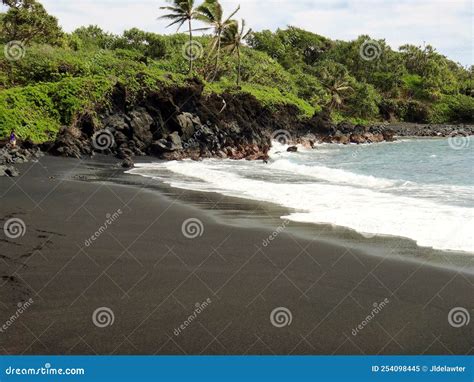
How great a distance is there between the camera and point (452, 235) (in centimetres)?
955

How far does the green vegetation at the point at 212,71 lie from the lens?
31175 mm

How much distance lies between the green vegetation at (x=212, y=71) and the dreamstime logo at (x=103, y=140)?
170cm

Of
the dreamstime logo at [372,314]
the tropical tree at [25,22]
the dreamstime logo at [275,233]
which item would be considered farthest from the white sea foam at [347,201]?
the tropical tree at [25,22]

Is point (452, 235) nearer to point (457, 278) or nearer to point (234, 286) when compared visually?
point (457, 278)

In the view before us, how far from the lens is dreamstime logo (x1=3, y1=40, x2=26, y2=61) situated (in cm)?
3444

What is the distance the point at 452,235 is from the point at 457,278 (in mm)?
2659

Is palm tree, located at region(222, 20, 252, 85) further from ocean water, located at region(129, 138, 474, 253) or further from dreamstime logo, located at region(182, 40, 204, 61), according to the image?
ocean water, located at region(129, 138, 474, 253)

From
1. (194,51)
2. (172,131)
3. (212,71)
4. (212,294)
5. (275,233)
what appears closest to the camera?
(212,294)

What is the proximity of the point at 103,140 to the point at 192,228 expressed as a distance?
20901 mm

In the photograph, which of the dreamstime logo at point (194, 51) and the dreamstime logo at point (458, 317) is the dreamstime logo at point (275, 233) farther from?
the dreamstime logo at point (194, 51)

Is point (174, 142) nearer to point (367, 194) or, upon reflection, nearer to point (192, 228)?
point (367, 194)

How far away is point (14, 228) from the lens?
9352 millimetres

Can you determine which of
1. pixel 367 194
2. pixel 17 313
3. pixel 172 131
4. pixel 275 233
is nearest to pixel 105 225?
pixel 275 233

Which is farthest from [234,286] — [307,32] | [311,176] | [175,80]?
[307,32]
